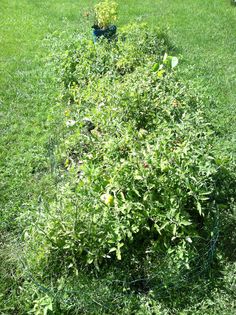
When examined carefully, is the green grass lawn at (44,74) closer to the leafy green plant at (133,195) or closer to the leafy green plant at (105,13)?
the leafy green plant at (133,195)

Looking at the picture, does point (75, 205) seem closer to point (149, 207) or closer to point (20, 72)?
point (149, 207)

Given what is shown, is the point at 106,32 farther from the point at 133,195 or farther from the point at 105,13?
the point at 133,195

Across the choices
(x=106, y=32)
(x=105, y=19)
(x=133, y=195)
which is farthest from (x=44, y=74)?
(x=133, y=195)

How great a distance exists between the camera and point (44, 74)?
5840 mm

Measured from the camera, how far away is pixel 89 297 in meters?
2.99

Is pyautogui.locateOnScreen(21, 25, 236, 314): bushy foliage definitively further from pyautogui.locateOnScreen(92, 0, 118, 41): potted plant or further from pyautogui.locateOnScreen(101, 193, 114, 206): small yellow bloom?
pyautogui.locateOnScreen(92, 0, 118, 41): potted plant

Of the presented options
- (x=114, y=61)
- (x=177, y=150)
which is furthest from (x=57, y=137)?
(x=177, y=150)

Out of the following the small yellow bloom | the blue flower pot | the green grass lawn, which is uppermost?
the small yellow bloom

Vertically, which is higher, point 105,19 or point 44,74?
point 105,19

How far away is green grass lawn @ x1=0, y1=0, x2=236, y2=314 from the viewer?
399cm

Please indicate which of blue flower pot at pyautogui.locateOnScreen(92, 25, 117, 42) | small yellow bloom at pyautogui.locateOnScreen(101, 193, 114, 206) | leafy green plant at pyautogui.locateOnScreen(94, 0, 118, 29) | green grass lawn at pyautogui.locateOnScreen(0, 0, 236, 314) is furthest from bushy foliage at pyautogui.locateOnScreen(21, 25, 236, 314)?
leafy green plant at pyautogui.locateOnScreen(94, 0, 118, 29)

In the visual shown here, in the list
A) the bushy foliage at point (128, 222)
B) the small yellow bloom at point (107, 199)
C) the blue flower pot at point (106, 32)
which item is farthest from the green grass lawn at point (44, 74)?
the blue flower pot at point (106, 32)

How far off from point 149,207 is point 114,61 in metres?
2.54

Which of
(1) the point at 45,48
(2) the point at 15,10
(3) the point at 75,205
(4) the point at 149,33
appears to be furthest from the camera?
(2) the point at 15,10
